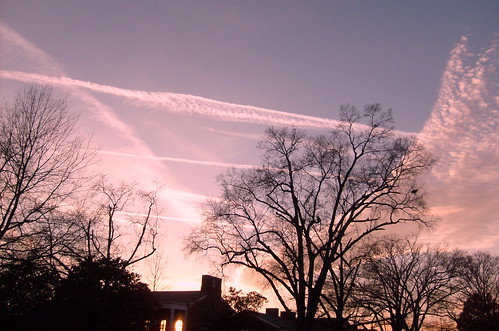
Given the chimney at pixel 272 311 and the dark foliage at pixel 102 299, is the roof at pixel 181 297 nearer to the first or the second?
the dark foliage at pixel 102 299

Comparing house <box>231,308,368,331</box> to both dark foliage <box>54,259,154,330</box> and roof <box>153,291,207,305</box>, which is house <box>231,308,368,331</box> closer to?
roof <box>153,291,207,305</box>

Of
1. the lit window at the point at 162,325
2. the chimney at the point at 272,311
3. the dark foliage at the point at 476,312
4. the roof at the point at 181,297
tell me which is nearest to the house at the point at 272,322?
the chimney at the point at 272,311

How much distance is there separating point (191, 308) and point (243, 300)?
12.9m

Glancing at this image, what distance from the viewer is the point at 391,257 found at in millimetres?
45469

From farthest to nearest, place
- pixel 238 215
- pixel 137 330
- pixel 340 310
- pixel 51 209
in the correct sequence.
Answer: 1. pixel 340 310
2. pixel 238 215
3. pixel 137 330
4. pixel 51 209

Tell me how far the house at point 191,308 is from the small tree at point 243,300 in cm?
551

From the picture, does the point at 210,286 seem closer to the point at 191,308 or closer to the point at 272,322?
the point at 191,308

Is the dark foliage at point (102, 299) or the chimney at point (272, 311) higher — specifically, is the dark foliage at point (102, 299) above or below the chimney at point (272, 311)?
below

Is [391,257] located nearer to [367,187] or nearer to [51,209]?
[367,187]

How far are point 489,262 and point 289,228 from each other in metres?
43.1

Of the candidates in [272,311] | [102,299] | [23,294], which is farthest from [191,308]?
[23,294]

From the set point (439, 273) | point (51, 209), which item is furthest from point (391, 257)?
point (51, 209)

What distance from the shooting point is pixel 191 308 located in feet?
138

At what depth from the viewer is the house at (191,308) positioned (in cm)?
3922
